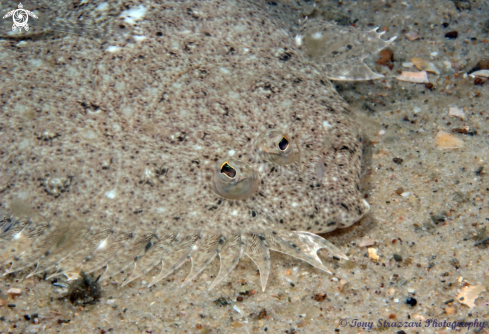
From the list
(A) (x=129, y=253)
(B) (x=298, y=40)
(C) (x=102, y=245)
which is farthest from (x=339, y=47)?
(C) (x=102, y=245)

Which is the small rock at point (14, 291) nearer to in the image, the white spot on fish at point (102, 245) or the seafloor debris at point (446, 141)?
the white spot on fish at point (102, 245)

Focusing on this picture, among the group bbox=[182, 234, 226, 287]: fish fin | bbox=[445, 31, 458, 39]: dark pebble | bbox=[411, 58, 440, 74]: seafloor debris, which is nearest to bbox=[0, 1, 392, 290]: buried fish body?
bbox=[182, 234, 226, 287]: fish fin

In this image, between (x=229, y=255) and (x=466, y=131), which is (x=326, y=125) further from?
(x=466, y=131)

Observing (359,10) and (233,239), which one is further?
(359,10)

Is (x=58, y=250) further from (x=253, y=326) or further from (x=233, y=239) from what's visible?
(x=253, y=326)

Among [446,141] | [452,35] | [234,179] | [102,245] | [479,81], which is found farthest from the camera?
[452,35]

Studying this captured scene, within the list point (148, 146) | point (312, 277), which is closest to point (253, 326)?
point (312, 277)

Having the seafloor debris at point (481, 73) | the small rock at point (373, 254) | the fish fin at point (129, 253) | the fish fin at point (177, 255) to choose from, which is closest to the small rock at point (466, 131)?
the seafloor debris at point (481, 73)
